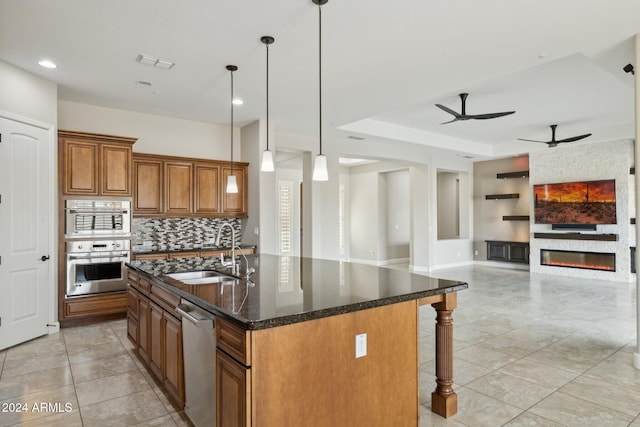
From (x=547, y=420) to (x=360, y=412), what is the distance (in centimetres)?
143

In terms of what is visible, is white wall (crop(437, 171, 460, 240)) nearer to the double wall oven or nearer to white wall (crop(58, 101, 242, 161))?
white wall (crop(58, 101, 242, 161))

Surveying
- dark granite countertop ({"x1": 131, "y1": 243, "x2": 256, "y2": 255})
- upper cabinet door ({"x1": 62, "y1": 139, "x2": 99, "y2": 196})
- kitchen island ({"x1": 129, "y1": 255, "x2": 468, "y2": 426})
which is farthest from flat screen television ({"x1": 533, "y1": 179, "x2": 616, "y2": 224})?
upper cabinet door ({"x1": 62, "y1": 139, "x2": 99, "y2": 196})

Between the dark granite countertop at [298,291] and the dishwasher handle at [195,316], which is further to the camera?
the dishwasher handle at [195,316]

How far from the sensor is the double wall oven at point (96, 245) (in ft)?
15.2

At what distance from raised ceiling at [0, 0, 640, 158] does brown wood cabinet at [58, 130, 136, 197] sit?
613mm

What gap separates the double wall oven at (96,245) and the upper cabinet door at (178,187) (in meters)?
0.66

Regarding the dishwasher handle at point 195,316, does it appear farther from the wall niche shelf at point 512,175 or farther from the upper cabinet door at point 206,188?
the wall niche shelf at point 512,175

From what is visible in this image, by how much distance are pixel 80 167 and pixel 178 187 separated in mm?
1311

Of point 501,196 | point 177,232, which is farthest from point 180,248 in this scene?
point 501,196

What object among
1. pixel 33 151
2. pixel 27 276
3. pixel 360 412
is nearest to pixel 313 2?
pixel 360 412

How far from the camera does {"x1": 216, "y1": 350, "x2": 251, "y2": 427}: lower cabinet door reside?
1574 millimetres

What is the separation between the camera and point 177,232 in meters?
5.97

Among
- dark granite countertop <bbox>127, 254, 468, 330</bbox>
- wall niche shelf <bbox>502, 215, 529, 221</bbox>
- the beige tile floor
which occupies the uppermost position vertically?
wall niche shelf <bbox>502, 215, 529, 221</bbox>

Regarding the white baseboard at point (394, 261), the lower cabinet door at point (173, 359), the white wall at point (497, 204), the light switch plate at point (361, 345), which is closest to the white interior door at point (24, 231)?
the lower cabinet door at point (173, 359)
